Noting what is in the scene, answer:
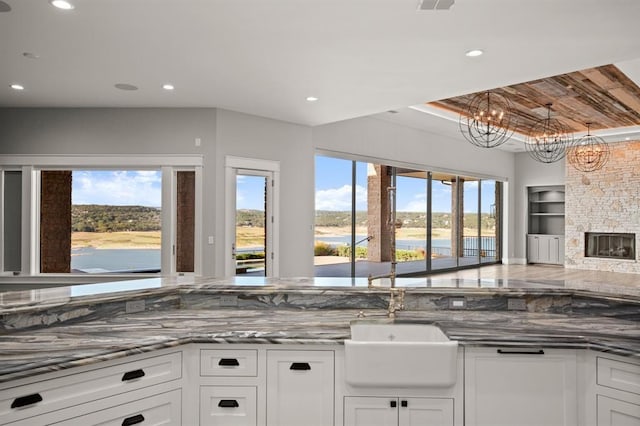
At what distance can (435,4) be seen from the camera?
2.89 m

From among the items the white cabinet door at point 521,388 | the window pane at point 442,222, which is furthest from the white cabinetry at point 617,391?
the window pane at point 442,222

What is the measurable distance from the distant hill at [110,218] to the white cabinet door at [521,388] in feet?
16.6

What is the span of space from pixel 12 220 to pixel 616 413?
6.86 m

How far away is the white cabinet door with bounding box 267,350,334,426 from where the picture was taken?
7.17 feet

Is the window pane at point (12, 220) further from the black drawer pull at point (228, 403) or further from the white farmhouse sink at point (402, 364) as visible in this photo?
the white farmhouse sink at point (402, 364)

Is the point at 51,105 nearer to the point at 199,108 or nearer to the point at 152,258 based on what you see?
the point at 199,108

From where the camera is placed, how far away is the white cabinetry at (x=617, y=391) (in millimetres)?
1999

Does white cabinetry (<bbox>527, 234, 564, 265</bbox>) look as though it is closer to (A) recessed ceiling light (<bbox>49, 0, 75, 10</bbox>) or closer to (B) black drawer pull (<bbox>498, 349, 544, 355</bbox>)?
(B) black drawer pull (<bbox>498, 349, 544, 355</bbox>)

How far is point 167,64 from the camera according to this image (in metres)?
4.20

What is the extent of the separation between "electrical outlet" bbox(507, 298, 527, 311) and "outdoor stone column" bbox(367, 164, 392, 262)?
18.1 feet

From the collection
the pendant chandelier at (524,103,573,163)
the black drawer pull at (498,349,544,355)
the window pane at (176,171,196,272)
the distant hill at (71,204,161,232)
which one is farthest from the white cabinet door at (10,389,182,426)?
the pendant chandelier at (524,103,573,163)

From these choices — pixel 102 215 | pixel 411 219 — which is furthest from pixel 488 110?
pixel 102 215

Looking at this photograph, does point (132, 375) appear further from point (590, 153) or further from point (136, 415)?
point (590, 153)

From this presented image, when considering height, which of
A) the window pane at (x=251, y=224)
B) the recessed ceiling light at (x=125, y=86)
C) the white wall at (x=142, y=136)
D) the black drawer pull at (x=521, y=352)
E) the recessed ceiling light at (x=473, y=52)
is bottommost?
the black drawer pull at (x=521, y=352)
